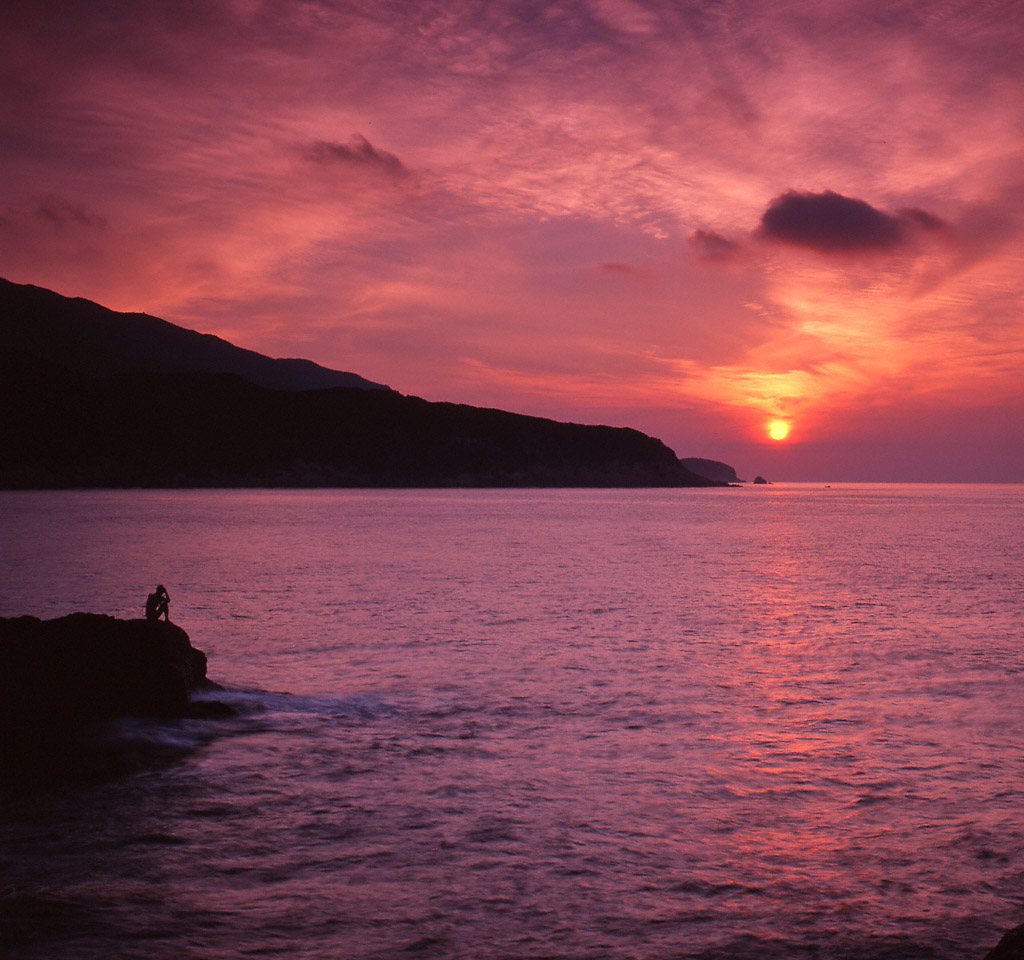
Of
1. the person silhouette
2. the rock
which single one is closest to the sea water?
the rock

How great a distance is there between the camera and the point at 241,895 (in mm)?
6344

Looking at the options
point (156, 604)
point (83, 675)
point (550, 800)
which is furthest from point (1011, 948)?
point (156, 604)

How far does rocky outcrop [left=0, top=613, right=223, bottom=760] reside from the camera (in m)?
9.95

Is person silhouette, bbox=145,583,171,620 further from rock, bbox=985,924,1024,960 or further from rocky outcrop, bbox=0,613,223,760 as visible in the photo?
rock, bbox=985,924,1024,960

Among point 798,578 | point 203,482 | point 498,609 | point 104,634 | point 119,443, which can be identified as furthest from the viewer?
point 203,482

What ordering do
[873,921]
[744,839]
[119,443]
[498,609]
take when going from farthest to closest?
[119,443], [498,609], [744,839], [873,921]

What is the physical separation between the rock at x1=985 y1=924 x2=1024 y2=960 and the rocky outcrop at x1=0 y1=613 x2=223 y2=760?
9710 millimetres

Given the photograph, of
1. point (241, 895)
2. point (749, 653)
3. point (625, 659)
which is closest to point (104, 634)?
point (241, 895)

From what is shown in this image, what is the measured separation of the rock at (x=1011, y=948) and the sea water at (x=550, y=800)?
1355 millimetres

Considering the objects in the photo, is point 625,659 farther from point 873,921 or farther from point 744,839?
point 873,921

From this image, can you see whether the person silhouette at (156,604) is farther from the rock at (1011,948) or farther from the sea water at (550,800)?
the rock at (1011,948)

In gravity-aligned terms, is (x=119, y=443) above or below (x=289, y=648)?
above

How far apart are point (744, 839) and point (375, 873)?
3444 mm

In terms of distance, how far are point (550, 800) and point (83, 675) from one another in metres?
6.72
